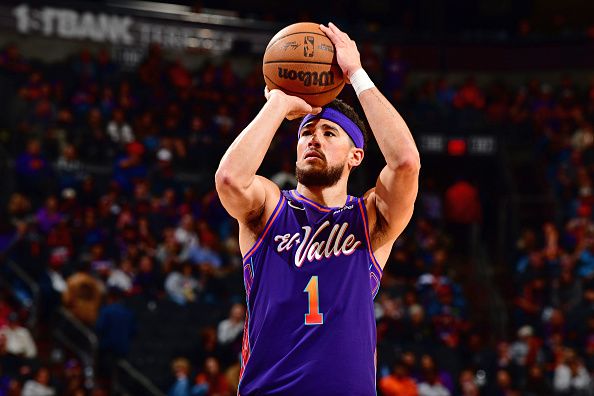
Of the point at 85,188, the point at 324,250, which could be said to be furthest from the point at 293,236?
the point at 85,188

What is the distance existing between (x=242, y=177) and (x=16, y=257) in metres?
8.90

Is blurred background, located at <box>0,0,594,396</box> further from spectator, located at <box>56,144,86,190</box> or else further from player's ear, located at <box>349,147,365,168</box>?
player's ear, located at <box>349,147,365,168</box>

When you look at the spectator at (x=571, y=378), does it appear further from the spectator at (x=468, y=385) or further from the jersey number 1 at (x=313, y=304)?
the jersey number 1 at (x=313, y=304)

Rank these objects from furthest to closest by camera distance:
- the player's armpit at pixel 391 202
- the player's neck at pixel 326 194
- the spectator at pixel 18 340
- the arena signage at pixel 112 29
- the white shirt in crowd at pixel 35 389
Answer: the arena signage at pixel 112 29 → the spectator at pixel 18 340 → the white shirt in crowd at pixel 35 389 → the player's neck at pixel 326 194 → the player's armpit at pixel 391 202

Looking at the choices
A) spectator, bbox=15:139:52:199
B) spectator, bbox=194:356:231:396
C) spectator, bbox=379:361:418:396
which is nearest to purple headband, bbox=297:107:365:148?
spectator, bbox=194:356:231:396

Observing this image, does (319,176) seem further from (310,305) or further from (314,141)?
(310,305)

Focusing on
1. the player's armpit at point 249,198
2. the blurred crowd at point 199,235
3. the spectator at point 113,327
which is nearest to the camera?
the player's armpit at point 249,198

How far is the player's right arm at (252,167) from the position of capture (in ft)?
13.0

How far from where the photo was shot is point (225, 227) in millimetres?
14703

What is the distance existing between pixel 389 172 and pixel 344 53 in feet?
2.13

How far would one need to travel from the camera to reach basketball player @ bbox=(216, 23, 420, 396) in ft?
12.7

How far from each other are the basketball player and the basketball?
0.21 ft

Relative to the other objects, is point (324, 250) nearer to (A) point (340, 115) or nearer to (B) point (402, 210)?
(B) point (402, 210)

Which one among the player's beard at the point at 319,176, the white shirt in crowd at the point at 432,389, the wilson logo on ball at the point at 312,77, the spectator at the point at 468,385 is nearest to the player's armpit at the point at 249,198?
the player's beard at the point at 319,176
